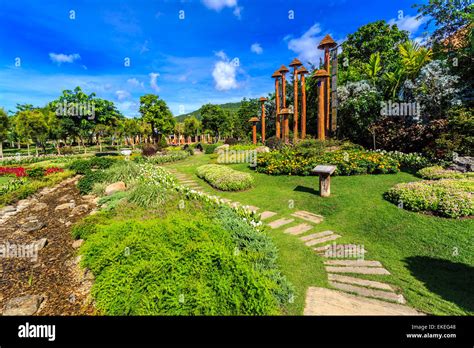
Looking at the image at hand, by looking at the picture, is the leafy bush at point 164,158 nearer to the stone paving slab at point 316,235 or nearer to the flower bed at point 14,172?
the flower bed at point 14,172

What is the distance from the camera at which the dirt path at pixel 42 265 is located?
292 cm

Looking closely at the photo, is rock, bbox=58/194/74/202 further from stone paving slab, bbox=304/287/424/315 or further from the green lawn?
stone paving slab, bbox=304/287/424/315

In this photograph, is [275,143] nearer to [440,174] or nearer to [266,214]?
[440,174]

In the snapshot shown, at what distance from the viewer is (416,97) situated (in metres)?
12.6

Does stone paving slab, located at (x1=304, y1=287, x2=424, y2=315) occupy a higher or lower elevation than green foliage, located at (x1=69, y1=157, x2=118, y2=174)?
lower

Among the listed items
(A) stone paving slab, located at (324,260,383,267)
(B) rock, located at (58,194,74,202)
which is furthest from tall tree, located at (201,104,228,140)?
(A) stone paving slab, located at (324,260,383,267)

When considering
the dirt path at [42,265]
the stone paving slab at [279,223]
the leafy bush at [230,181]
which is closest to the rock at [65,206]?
the dirt path at [42,265]

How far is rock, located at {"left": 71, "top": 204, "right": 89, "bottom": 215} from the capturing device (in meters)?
6.50

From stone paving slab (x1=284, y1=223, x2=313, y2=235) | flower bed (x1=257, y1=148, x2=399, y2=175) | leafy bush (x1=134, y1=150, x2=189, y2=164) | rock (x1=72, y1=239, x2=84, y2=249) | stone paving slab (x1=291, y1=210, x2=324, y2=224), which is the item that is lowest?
stone paving slab (x1=284, y1=223, x2=313, y2=235)

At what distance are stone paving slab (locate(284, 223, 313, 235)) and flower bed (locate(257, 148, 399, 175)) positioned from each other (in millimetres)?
4588

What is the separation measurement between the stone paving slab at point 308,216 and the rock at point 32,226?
7012 mm

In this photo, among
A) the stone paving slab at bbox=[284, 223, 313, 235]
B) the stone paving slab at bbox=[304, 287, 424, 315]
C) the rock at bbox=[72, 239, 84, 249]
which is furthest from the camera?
the stone paving slab at bbox=[284, 223, 313, 235]
